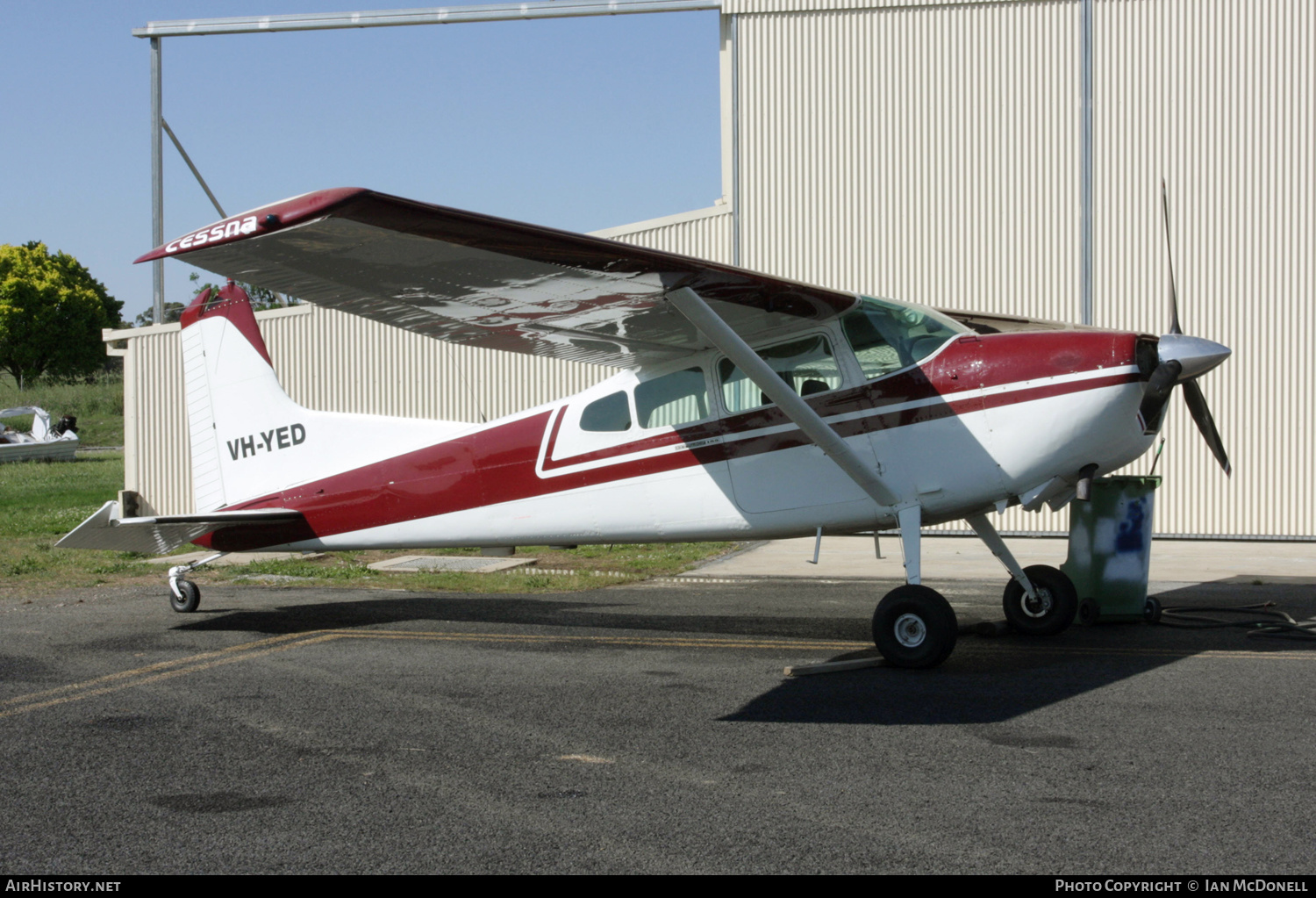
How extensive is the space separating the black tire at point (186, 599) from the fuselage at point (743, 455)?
1.57 ft

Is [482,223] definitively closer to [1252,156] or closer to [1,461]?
[1252,156]

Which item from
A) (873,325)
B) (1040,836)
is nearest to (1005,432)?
(873,325)

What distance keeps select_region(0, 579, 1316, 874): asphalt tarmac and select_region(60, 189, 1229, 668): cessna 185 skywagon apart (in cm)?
91

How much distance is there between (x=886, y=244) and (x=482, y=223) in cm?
1170

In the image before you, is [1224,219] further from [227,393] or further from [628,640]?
[227,393]

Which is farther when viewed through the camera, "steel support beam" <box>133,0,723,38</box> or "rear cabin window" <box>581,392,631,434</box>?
"steel support beam" <box>133,0,723,38</box>

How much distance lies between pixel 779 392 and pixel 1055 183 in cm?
1081

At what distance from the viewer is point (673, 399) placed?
26.9ft

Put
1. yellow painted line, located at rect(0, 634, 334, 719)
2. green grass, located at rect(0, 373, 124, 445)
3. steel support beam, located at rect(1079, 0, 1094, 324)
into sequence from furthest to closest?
green grass, located at rect(0, 373, 124, 445)
steel support beam, located at rect(1079, 0, 1094, 324)
yellow painted line, located at rect(0, 634, 334, 719)

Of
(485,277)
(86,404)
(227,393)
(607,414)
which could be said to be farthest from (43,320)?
(485,277)

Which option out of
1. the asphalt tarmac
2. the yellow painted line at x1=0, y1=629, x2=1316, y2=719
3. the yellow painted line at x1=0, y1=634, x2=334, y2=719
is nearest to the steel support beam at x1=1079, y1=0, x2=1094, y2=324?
the asphalt tarmac

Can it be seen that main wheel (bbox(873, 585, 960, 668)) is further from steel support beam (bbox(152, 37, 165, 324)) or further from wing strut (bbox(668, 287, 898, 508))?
steel support beam (bbox(152, 37, 165, 324))

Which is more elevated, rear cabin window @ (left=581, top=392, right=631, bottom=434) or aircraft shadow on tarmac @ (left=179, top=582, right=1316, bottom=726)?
rear cabin window @ (left=581, top=392, right=631, bottom=434)

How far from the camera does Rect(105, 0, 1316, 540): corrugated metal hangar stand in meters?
15.2
